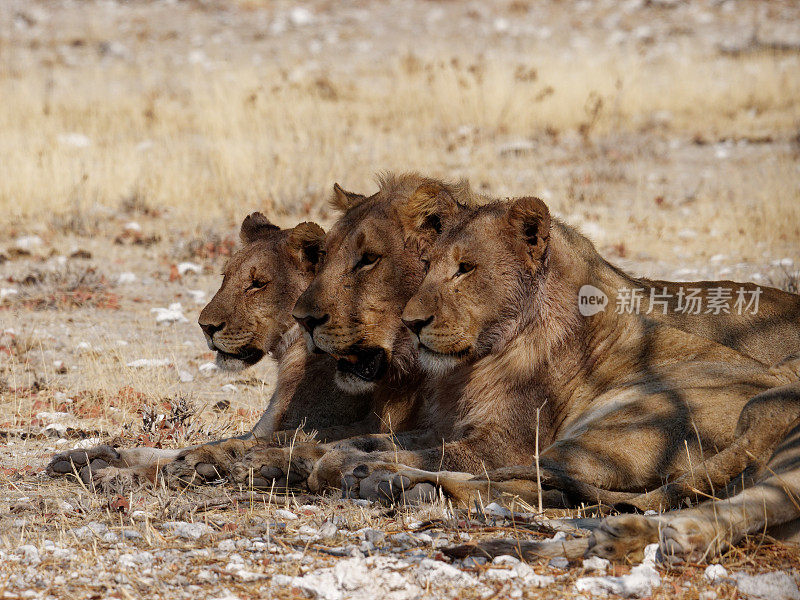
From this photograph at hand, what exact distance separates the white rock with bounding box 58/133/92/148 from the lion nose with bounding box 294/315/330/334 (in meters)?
10.9

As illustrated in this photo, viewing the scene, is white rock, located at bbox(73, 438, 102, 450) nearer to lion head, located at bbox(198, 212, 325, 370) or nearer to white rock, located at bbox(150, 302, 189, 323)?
lion head, located at bbox(198, 212, 325, 370)

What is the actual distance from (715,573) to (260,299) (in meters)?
3.21

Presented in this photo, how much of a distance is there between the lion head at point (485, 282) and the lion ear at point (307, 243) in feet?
3.24

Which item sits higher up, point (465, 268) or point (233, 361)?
point (465, 268)

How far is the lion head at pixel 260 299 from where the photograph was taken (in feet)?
19.8

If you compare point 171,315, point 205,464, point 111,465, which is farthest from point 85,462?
point 171,315

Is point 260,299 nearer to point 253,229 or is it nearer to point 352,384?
point 253,229

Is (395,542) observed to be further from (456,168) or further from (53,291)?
(456,168)

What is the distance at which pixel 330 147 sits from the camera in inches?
602

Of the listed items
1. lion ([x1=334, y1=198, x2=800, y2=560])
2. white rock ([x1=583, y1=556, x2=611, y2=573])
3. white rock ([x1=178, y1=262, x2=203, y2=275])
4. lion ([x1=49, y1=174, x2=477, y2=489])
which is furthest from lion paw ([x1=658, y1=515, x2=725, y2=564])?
white rock ([x1=178, y1=262, x2=203, y2=275])

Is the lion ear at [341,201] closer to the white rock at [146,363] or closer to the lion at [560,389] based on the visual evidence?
the lion at [560,389]

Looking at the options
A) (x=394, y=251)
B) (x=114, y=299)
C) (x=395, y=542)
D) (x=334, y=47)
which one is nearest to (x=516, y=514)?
(x=395, y=542)

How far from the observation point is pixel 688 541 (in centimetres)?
363

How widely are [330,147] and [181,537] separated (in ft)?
37.8
